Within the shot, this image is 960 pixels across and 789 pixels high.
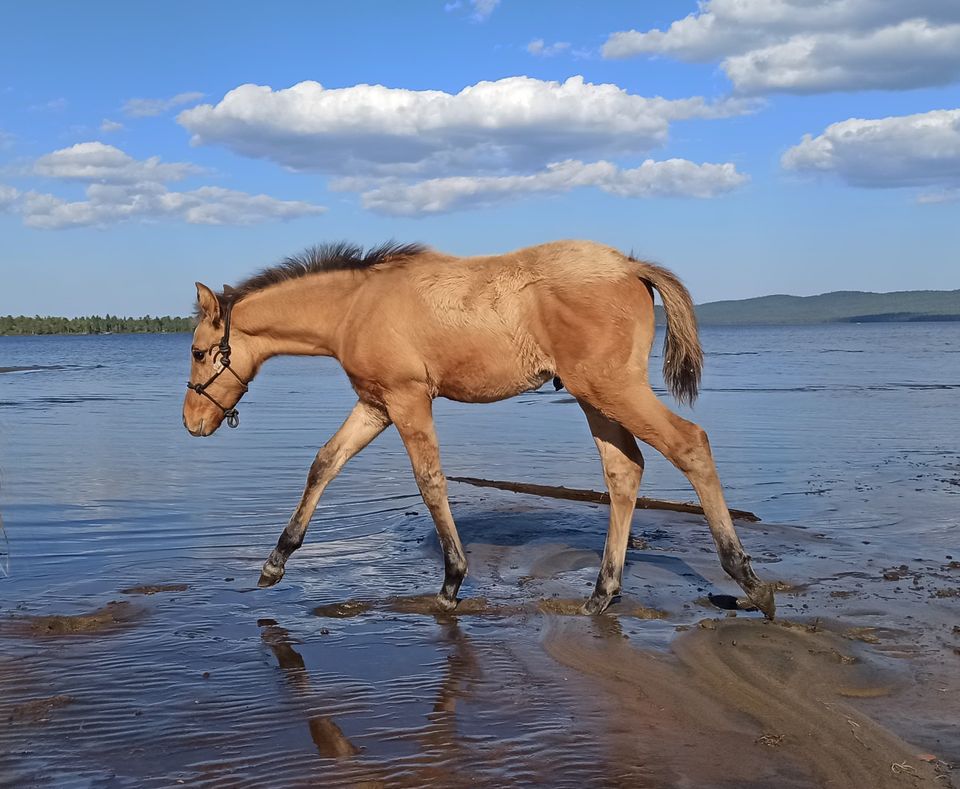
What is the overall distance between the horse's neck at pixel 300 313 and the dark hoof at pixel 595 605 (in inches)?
102

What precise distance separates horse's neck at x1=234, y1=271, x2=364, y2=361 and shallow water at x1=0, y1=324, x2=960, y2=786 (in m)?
1.79

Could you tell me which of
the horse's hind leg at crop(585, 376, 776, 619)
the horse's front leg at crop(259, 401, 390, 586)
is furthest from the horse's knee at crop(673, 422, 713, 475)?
the horse's front leg at crop(259, 401, 390, 586)

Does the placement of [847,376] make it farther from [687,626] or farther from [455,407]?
[687,626]

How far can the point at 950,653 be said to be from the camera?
5203 mm

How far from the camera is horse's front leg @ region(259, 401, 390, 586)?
6719 mm

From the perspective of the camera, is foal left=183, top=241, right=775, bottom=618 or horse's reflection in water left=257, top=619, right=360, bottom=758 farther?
foal left=183, top=241, right=775, bottom=618

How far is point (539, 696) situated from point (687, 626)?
60.7 inches

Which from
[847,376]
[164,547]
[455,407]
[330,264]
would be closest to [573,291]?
[330,264]

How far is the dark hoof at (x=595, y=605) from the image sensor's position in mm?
6227

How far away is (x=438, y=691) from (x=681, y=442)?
2.27 meters

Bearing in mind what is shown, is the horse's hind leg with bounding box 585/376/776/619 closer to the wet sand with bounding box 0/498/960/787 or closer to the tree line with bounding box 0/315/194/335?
the wet sand with bounding box 0/498/960/787

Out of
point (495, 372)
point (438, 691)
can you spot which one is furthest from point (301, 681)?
point (495, 372)

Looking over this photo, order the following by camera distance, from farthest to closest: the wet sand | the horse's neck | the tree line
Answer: the tree line, the horse's neck, the wet sand

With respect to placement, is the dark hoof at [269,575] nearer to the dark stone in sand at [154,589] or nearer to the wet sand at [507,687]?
the wet sand at [507,687]
